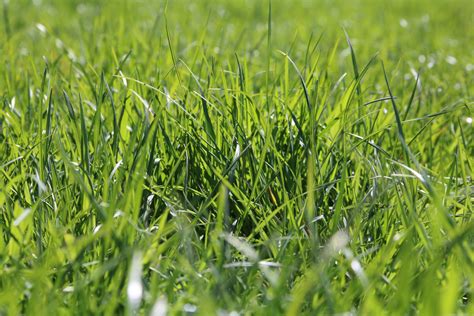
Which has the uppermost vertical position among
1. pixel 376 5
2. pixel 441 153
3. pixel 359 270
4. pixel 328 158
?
pixel 359 270

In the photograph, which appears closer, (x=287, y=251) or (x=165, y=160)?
(x=287, y=251)

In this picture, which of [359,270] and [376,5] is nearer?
[359,270]

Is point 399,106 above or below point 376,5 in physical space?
above

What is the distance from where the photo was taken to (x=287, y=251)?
61.5 inches

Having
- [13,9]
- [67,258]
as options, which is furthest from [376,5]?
[67,258]

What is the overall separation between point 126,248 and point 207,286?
156 mm

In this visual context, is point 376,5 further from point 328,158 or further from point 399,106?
point 328,158

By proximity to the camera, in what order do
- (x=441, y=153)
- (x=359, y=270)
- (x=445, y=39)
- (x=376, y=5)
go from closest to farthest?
(x=359, y=270)
(x=441, y=153)
(x=445, y=39)
(x=376, y=5)

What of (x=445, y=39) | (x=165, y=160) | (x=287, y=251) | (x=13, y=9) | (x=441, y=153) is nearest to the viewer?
(x=287, y=251)

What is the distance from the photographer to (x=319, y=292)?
132cm

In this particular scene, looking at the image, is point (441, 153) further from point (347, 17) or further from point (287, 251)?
point (347, 17)

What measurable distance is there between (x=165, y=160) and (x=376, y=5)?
18.0 ft

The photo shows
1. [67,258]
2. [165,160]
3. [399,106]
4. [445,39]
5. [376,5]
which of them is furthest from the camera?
[376,5]

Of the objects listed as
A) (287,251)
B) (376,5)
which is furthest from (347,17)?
(287,251)
